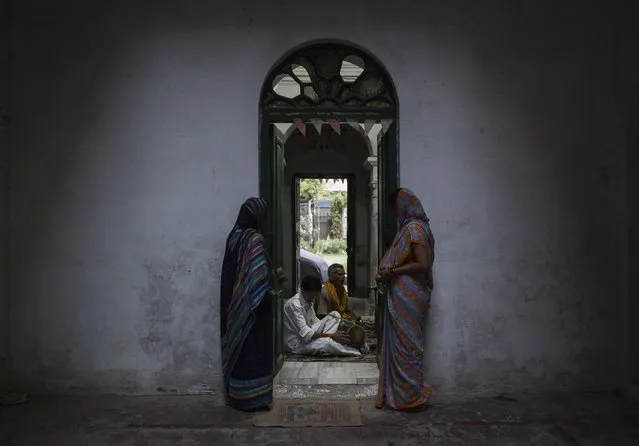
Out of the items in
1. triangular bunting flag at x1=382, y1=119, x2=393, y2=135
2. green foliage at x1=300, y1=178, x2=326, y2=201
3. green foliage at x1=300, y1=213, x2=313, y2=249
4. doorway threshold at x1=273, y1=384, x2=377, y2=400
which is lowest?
doorway threshold at x1=273, y1=384, x2=377, y2=400

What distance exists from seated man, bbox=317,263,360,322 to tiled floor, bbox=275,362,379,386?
4.93ft

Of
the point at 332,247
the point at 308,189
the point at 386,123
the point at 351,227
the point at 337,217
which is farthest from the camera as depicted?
the point at 337,217

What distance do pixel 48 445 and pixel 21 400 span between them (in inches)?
36.5

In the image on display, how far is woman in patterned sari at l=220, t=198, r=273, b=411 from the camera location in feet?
12.8

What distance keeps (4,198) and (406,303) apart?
3298mm

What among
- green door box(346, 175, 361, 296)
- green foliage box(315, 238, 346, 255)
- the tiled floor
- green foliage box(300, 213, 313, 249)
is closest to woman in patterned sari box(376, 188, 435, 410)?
the tiled floor

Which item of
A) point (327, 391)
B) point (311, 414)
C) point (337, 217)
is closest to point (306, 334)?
point (327, 391)

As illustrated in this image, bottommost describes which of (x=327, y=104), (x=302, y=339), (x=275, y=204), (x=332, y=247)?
(x=302, y=339)

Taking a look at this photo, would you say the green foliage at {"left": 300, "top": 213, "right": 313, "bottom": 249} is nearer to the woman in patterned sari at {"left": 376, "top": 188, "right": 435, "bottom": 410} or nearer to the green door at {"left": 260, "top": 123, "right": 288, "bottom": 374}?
the green door at {"left": 260, "top": 123, "right": 288, "bottom": 374}

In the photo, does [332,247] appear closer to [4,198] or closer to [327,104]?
[327,104]

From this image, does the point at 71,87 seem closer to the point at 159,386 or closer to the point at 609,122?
the point at 159,386

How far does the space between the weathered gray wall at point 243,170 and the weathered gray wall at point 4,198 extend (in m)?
0.07

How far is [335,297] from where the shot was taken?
6.89m

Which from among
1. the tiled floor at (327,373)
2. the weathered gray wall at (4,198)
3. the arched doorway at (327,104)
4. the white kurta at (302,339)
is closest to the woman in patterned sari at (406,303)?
the arched doorway at (327,104)
